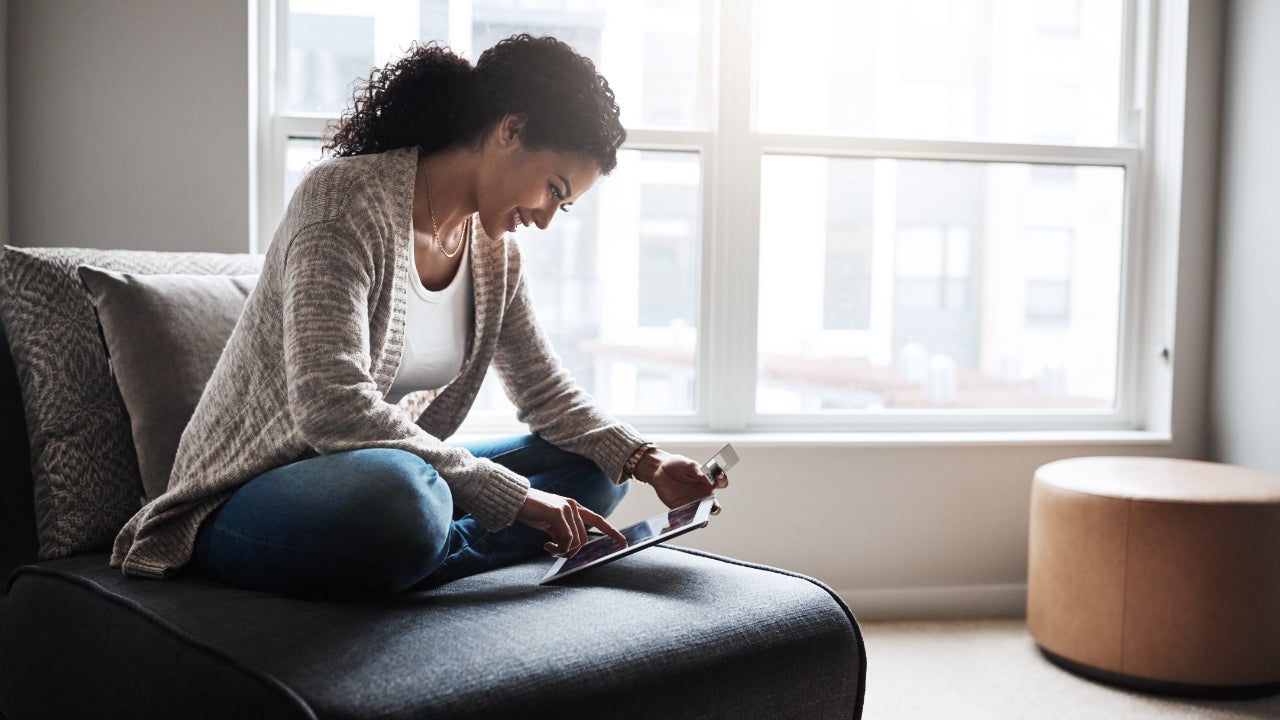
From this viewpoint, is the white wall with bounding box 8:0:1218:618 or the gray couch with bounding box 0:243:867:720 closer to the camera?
the gray couch with bounding box 0:243:867:720

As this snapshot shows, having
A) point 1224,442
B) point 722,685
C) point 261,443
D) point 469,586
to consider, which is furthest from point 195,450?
point 1224,442

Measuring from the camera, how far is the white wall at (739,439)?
2.10 meters

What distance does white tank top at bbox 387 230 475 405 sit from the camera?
1.50 metres

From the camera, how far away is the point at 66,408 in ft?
4.69

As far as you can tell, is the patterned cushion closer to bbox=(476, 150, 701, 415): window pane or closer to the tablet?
the tablet

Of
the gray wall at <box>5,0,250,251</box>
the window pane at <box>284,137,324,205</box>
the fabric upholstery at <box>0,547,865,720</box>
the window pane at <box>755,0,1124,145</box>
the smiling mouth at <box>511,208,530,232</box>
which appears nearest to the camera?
the fabric upholstery at <box>0,547,865,720</box>

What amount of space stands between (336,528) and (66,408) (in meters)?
0.59

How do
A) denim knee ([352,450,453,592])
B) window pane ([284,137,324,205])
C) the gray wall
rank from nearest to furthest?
denim knee ([352,450,453,592]) < the gray wall < window pane ([284,137,324,205])

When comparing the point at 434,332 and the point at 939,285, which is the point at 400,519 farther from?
the point at 939,285

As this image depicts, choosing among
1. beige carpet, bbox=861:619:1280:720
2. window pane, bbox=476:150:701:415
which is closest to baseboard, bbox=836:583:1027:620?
beige carpet, bbox=861:619:1280:720

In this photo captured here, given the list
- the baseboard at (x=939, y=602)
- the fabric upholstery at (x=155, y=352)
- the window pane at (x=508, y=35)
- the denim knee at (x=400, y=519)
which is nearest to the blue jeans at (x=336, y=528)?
the denim knee at (x=400, y=519)

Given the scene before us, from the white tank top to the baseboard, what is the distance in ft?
4.32

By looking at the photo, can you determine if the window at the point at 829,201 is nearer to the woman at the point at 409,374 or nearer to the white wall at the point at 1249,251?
the white wall at the point at 1249,251

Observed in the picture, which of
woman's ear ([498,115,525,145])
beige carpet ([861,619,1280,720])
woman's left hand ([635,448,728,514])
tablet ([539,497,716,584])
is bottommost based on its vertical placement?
beige carpet ([861,619,1280,720])
